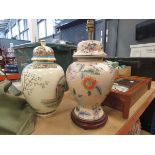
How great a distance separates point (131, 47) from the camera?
5.08 ft

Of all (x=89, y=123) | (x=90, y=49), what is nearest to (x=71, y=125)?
(x=89, y=123)

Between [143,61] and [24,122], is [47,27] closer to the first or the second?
[143,61]

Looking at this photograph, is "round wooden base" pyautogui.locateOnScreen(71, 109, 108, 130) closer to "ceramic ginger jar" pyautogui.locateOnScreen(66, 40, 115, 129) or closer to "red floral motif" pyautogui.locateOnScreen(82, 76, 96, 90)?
"ceramic ginger jar" pyautogui.locateOnScreen(66, 40, 115, 129)

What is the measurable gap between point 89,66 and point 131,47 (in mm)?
1465

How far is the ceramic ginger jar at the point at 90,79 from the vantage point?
294mm

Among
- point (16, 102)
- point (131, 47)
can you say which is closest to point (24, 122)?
point (16, 102)

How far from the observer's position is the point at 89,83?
11.6 inches

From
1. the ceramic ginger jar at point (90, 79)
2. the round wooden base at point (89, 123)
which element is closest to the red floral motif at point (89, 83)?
the ceramic ginger jar at point (90, 79)

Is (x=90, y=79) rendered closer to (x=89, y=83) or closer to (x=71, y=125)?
(x=89, y=83)

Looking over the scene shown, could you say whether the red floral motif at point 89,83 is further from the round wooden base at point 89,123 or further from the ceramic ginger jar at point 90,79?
the round wooden base at point 89,123

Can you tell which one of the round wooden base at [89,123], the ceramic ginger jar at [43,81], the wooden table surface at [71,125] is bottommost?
the wooden table surface at [71,125]

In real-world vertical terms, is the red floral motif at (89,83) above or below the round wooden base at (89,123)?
above

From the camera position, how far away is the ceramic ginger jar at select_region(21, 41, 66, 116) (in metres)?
0.32

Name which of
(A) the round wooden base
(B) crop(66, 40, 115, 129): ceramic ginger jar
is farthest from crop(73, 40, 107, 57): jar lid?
(A) the round wooden base
